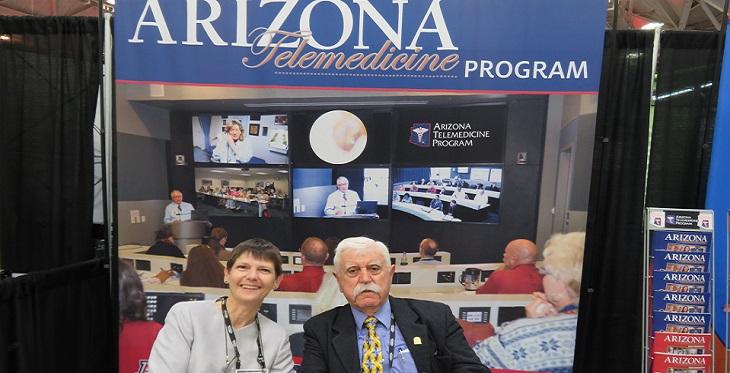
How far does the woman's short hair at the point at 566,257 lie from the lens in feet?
8.25

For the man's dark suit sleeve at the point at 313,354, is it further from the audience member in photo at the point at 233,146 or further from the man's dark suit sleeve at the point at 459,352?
the audience member in photo at the point at 233,146

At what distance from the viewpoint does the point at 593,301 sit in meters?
2.70

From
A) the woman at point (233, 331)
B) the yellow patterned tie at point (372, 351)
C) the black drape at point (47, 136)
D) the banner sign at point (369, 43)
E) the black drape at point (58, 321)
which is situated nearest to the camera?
the woman at point (233, 331)

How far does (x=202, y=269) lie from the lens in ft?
8.49

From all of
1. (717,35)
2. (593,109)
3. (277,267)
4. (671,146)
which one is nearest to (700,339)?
(671,146)

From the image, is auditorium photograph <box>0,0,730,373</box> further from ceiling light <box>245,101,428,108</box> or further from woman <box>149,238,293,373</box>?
woman <box>149,238,293,373</box>

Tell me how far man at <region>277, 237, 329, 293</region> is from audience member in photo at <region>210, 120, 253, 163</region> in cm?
Answer: 62

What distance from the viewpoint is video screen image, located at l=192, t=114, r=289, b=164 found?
253cm

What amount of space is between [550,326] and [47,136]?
10.8ft

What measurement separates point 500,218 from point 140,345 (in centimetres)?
228

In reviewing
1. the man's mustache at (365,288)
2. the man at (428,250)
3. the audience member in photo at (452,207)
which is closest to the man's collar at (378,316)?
the man's mustache at (365,288)

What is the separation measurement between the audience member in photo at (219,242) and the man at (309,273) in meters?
0.39

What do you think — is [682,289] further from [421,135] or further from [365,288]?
[365,288]

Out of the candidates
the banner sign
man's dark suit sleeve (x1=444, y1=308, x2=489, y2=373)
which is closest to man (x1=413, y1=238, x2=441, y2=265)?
man's dark suit sleeve (x1=444, y1=308, x2=489, y2=373)
